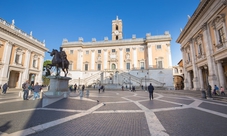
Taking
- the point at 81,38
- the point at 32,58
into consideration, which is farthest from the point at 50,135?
the point at 81,38

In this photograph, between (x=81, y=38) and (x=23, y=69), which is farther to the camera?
(x=81, y=38)

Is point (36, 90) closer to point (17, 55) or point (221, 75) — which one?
point (221, 75)

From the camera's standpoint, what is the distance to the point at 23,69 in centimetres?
2528

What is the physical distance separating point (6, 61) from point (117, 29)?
38839mm

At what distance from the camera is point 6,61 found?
69.1 feet

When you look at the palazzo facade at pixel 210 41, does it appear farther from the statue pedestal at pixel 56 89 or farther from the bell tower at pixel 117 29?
the bell tower at pixel 117 29

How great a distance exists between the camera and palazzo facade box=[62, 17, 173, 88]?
30500 millimetres

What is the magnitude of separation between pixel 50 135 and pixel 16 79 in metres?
33.1

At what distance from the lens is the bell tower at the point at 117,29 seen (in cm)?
4522

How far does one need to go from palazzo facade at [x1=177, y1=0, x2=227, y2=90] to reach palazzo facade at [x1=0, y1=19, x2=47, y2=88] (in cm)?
3358

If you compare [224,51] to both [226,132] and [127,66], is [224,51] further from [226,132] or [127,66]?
[127,66]

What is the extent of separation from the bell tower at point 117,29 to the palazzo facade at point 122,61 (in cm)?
905

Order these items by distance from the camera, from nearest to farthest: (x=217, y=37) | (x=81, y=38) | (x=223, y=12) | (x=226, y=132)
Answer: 1. (x=226, y=132)
2. (x=223, y=12)
3. (x=217, y=37)
4. (x=81, y=38)

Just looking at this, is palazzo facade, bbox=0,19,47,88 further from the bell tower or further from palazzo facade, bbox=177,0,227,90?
palazzo facade, bbox=177,0,227,90
